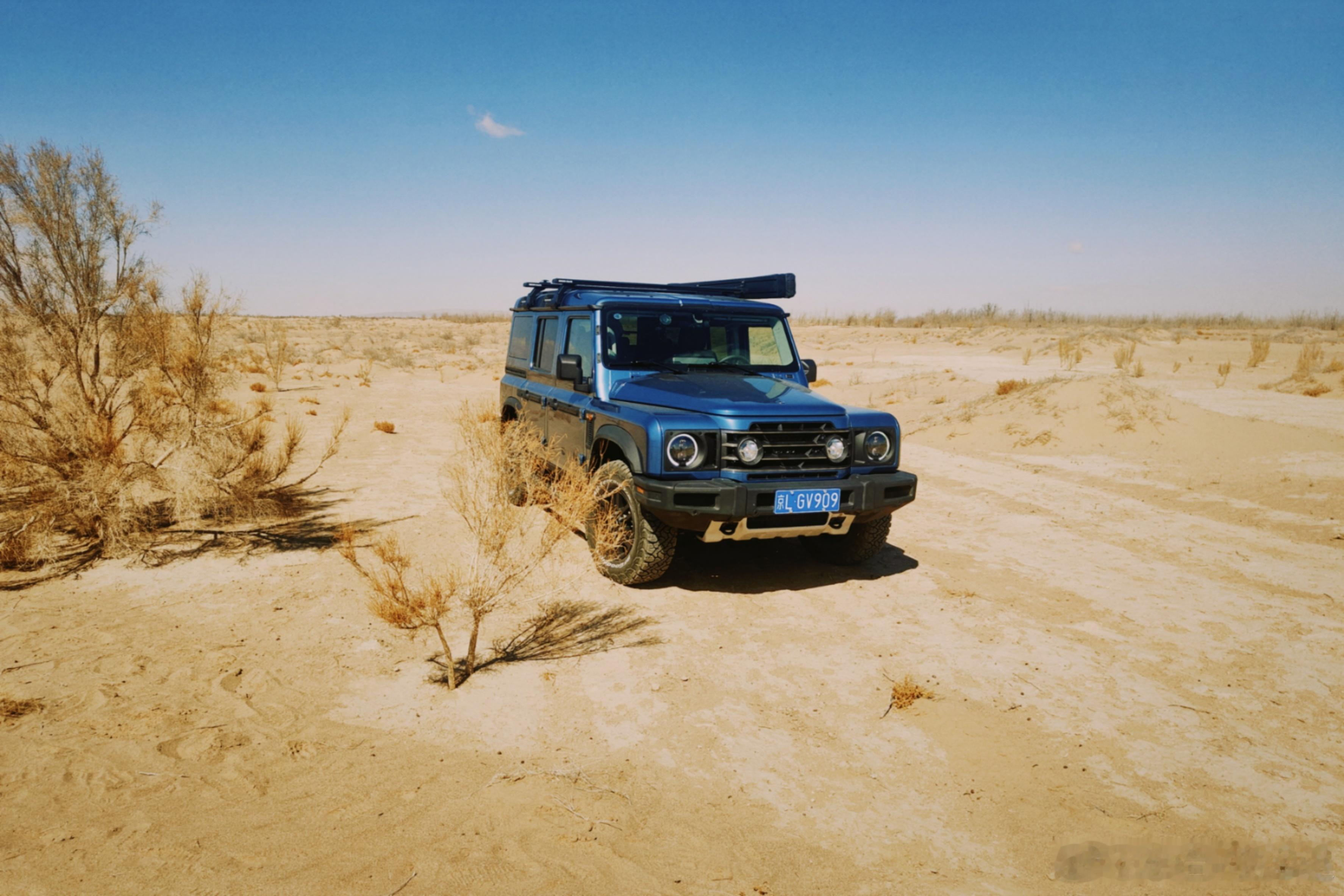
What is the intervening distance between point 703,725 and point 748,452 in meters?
1.92

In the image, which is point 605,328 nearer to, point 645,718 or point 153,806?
point 645,718

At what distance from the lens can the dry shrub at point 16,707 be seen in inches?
139

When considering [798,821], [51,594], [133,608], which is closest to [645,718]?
[798,821]

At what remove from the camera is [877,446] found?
5.45m

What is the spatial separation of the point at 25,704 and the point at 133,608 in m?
1.40

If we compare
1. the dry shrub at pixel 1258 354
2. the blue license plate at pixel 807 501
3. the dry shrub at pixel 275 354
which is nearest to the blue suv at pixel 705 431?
the blue license plate at pixel 807 501

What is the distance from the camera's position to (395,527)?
7.00 metres

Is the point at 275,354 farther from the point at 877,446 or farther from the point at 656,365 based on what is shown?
the point at 877,446

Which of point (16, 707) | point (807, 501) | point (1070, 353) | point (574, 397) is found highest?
point (574, 397)

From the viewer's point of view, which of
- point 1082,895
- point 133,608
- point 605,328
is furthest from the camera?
point 605,328

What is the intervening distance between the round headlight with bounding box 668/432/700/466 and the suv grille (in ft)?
0.62

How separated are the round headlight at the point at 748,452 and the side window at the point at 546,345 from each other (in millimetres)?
2516

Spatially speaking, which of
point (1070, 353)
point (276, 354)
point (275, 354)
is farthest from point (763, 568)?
point (1070, 353)

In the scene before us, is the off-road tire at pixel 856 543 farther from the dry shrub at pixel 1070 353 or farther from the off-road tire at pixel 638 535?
the dry shrub at pixel 1070 353
